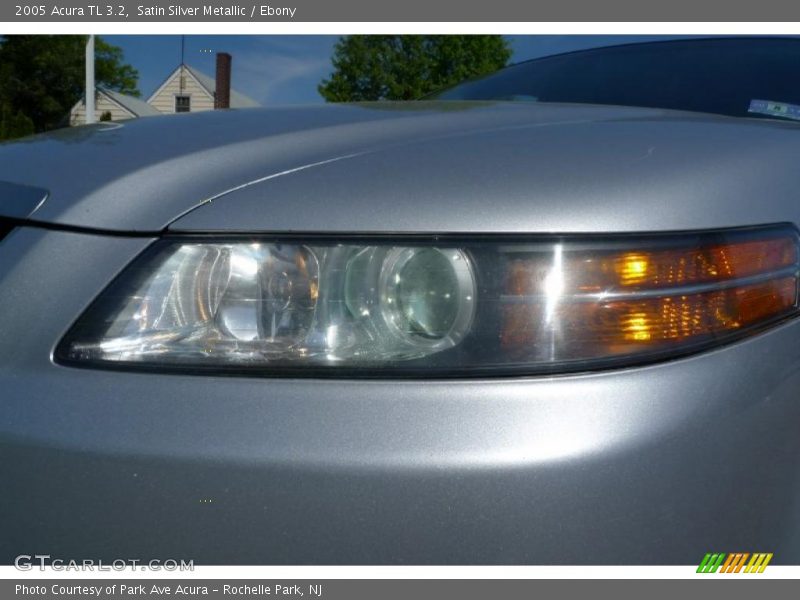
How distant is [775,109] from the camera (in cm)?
189

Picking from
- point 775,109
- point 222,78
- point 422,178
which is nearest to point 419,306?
point 422,178

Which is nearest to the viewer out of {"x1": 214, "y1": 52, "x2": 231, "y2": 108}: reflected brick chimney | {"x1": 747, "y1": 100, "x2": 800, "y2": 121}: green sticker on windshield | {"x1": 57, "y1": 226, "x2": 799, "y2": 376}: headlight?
{"x1": 57, "y1": 226, "x2": 799, "y2": 376}: headlight

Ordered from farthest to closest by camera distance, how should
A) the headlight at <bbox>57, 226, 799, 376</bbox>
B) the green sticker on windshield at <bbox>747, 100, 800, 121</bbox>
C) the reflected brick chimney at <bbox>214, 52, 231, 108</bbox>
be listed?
the reflected brick chimney at <bbox>214, 52, 231, 108</bbox> → the green sticker on windshield at <bbox>747, 100, 800, 121</bbox> → the headlight at <bbox>57, 226, 799, 376</bbox>

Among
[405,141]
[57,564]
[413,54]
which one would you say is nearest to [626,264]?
[405,141]

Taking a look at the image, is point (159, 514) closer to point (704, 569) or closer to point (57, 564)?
point (57, 564)

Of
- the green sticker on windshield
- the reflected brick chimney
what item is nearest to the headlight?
the green sticker on windshield

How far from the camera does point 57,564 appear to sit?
0.99 m

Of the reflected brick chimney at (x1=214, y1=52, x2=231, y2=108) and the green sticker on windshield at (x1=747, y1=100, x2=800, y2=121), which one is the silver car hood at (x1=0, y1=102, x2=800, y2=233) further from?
the reflected brick chimney at (x1=214, y1=52, x2=231, y2=108)

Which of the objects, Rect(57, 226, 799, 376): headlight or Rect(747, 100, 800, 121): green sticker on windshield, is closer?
Rect(57, 226, 799, 376): headlight

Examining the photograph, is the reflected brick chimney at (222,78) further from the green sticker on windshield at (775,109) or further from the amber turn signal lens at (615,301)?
the amber turn signal lens at (615,301)

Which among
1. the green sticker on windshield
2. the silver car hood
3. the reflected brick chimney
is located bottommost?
the silver car hood

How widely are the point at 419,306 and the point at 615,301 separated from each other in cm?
28

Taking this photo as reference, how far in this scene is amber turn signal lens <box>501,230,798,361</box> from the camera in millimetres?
1025

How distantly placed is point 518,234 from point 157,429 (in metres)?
0.55
